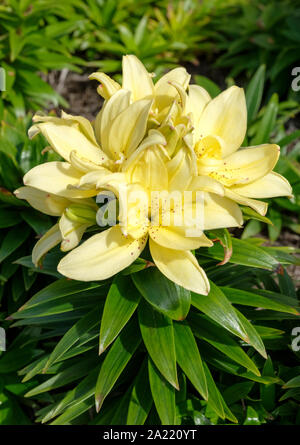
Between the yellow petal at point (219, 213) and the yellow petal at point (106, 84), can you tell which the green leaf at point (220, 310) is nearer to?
the yellow petal at point (219, 213)

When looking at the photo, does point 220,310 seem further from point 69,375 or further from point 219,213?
point 69,375

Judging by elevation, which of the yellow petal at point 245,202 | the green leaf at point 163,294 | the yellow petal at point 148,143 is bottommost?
the green leaf at point 163,294

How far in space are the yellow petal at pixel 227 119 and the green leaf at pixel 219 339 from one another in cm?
65

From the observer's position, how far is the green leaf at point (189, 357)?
1.56 meters

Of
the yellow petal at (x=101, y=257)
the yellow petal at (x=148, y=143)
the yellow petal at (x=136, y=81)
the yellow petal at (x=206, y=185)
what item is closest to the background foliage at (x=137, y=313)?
the yellow petal at (x=101, y=257)

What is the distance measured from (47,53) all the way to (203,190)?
290cm

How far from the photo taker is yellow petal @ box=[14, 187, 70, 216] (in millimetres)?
1382

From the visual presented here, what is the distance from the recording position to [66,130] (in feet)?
4.38

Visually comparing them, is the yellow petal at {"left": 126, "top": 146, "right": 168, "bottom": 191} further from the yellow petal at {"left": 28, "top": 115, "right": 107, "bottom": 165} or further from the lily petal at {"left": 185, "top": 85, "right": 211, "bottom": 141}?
the lily petal at {"left": 185, "top": 85, "right": 211, "bottom": 141}

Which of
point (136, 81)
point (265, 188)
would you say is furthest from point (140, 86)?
point (265, 188)

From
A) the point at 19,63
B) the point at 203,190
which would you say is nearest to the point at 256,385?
the point at 203,190

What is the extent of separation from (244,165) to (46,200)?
2.00 feet

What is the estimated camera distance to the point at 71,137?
4.40ft

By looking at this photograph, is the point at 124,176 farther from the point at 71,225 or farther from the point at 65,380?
the point at 65,380
